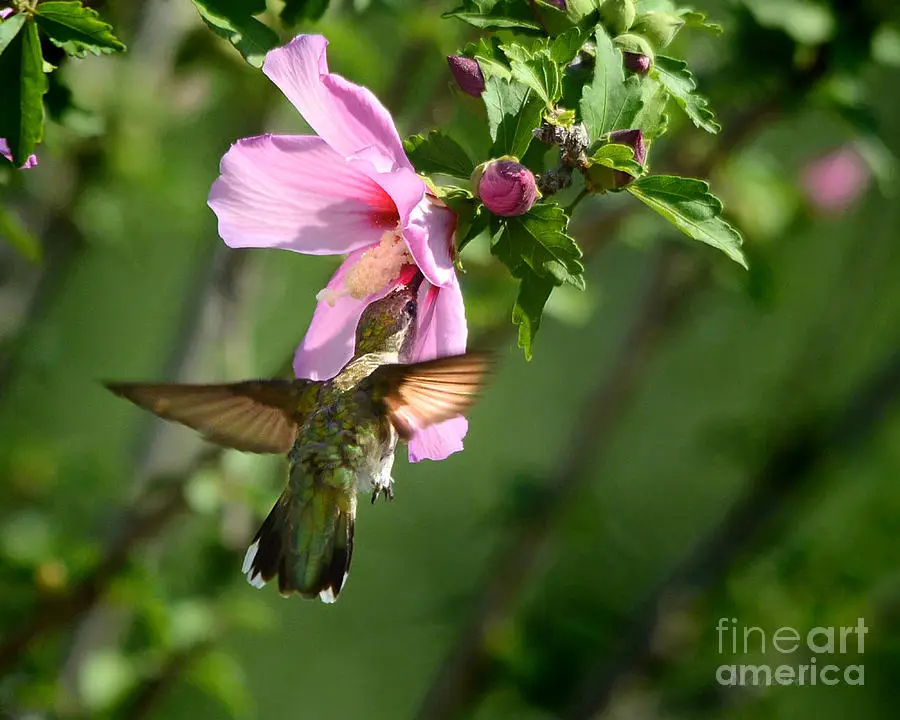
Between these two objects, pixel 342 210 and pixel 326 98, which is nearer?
pixel 326 98

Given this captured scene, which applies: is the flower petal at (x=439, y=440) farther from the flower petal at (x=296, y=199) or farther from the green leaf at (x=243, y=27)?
the green leaf at (x=243, y=27)

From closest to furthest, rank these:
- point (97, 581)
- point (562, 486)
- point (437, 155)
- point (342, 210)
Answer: point (437, 155) → point (342, 210) → point (97, 581) → point (562, 486)

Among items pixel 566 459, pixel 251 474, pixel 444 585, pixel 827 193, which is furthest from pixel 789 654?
pixel 444 585

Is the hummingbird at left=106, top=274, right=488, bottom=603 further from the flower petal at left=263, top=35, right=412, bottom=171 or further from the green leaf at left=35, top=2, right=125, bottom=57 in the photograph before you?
the green leaf at left=35, top=2, right=125, bottom=57

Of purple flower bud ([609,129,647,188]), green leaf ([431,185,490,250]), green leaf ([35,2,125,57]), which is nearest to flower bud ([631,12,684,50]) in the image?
purple flower bud ([609,129,647,188])

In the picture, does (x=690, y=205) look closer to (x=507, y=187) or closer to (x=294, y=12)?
(x=507, y=187)

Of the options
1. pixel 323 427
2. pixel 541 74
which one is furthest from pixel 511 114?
pixel 323 427
